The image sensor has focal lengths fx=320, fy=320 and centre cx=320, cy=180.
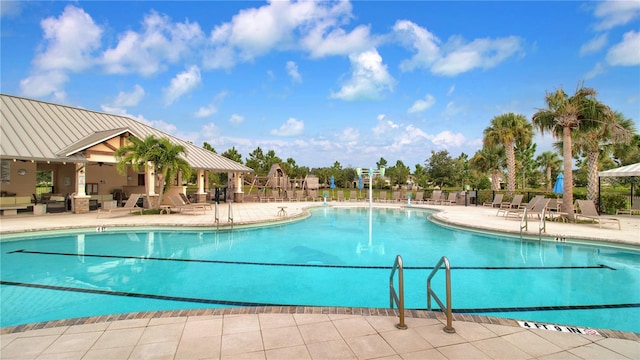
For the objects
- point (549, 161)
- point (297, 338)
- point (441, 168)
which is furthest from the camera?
point (549, 161)

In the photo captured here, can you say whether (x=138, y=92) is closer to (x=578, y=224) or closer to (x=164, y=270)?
(x=164, y=270)

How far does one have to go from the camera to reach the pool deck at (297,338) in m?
2.88

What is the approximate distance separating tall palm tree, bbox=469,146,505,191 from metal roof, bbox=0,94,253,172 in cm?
2150

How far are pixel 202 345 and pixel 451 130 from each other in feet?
83.5

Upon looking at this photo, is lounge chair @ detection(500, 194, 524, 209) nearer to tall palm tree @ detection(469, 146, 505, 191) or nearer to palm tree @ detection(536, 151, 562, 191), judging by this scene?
tall palm tree @ detection(469, 146, 505, 191)

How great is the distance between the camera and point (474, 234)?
11.5 metres

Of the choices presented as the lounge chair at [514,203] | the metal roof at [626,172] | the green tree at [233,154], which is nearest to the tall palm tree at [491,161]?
the lounge chair at [514,203]

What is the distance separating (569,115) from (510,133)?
979 centimetres

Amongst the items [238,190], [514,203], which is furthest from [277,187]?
[514,203]

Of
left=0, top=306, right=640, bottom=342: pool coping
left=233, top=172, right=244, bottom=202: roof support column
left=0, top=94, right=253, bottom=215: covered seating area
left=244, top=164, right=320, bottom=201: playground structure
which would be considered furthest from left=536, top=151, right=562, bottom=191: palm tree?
left=0, top=306, right=640, bottom=342: pool coping

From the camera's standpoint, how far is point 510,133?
2175cm

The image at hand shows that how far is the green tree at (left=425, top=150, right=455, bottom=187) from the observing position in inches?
1703

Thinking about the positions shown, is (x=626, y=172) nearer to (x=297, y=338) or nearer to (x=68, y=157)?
(x=297, y=338)

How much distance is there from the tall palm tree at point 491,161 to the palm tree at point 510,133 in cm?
369
